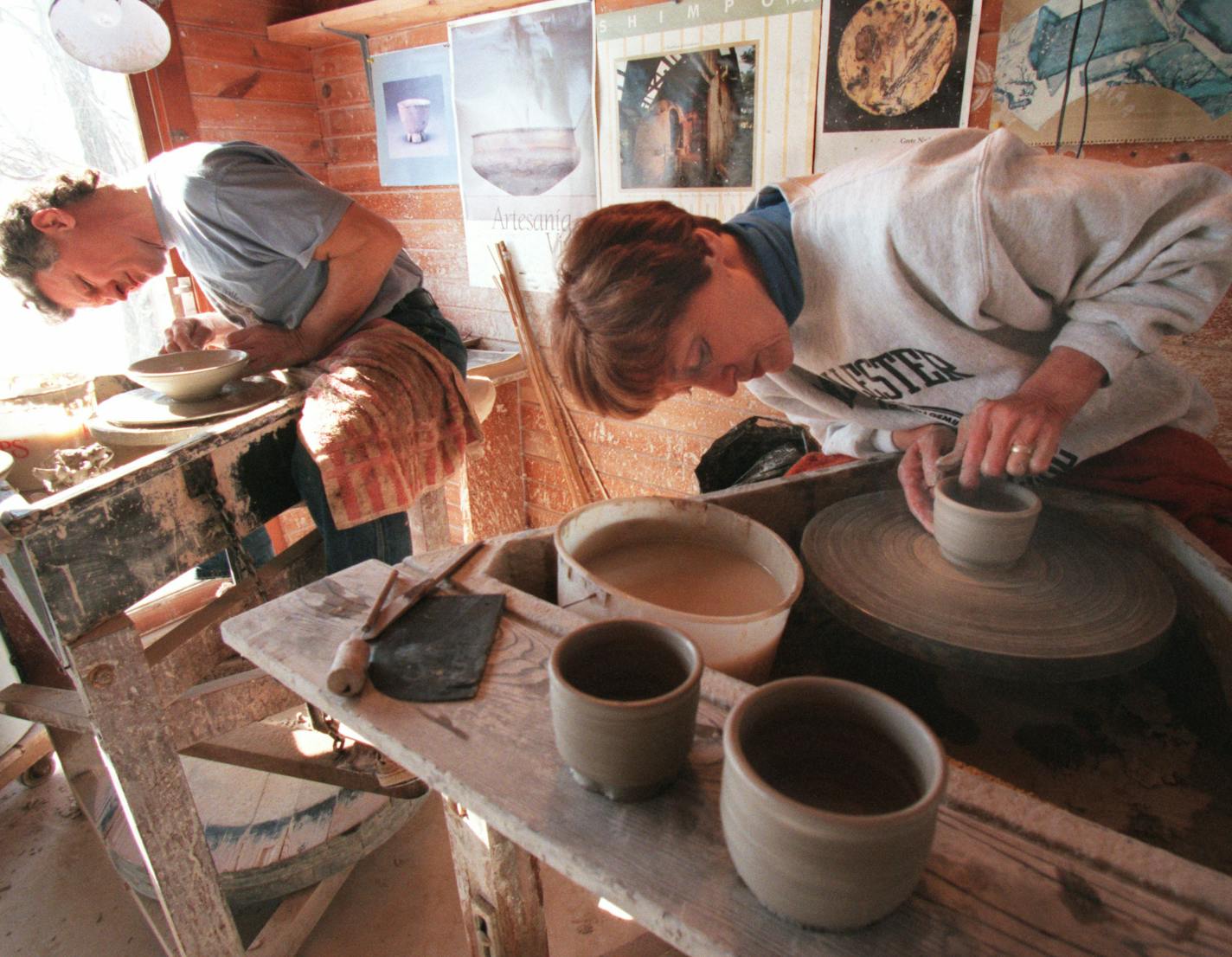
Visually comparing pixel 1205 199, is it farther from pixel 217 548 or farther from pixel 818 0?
pixel 217 548

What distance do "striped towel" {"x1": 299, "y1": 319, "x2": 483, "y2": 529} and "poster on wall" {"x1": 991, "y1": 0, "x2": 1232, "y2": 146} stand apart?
1717 millimetres

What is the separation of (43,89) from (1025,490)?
370 centimetres

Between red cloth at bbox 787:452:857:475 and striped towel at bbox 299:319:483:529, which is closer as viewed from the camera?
striped towel at bbox 299:319:483:529

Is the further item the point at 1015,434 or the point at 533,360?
the point at 533,360

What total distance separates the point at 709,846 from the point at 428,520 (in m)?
1.80

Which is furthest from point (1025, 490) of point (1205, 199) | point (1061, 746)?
point (1205, 199)

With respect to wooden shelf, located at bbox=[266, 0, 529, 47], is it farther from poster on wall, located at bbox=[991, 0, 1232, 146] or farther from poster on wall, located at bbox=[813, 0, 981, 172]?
poster on wall, located at bbox=[991, 0, 1232, 146]

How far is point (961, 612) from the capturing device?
3.72 ft

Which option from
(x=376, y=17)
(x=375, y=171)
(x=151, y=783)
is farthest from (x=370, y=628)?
(x=375, y=171)

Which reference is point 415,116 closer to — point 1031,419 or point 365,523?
point 365,523

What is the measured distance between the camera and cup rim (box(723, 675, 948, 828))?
1.64 feet

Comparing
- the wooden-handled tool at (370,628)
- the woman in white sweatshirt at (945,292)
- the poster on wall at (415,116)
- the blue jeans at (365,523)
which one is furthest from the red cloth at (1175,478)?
the poster on wall at (415,116)

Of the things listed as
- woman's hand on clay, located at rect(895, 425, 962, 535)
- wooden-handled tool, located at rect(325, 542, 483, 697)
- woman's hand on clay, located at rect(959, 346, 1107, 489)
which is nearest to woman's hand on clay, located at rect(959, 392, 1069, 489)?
woman's hand on clay, located at rect(959, 346, 1107, 489)

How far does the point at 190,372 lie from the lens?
64.0 inches
